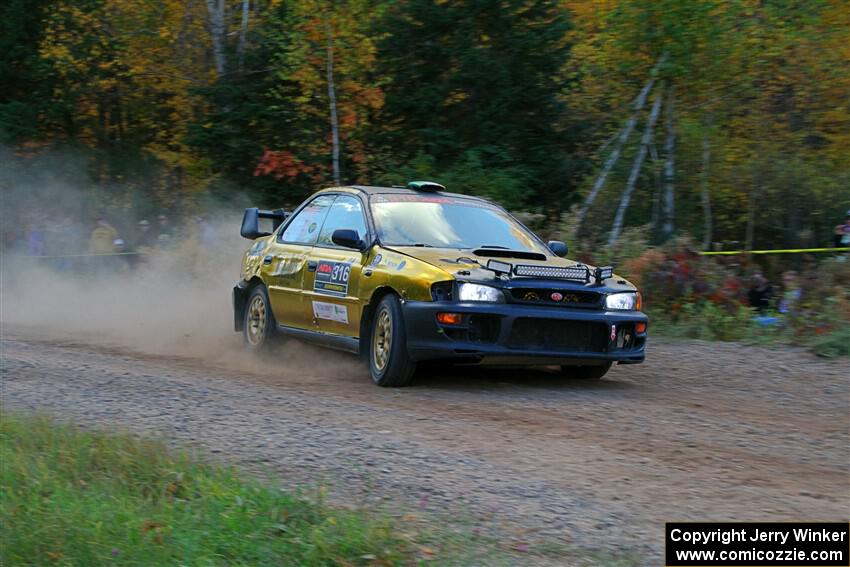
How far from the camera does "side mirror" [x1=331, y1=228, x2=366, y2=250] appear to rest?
9.08m

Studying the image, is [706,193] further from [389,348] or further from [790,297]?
[389,348]

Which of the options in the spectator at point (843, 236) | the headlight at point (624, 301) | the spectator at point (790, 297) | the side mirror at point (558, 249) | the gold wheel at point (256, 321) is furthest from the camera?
the spectator at point (843, 236)

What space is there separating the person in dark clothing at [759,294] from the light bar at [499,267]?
6059 mm

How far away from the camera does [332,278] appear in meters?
9.55

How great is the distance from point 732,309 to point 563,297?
5481 millimetres

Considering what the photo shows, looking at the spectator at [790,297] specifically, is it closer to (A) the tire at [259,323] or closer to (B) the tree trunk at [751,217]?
(A) the tire at [259,323]

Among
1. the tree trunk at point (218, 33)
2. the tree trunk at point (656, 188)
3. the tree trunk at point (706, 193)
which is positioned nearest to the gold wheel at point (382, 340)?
the tree trunk at point (706, 193)

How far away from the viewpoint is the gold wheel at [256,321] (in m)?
10.8

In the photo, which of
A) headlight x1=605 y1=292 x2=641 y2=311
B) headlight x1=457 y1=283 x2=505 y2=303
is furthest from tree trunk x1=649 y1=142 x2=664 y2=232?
headlight x1=457 y1=283 x2=505 y2=303

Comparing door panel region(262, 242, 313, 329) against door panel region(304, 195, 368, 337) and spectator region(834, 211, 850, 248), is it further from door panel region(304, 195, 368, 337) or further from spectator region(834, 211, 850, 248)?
spectator region(834, 211, 850, 248)

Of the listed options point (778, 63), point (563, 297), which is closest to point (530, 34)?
point (778, 63)

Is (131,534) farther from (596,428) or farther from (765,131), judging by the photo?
(765,131)

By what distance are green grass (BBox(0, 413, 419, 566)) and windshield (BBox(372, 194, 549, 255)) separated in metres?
3.71

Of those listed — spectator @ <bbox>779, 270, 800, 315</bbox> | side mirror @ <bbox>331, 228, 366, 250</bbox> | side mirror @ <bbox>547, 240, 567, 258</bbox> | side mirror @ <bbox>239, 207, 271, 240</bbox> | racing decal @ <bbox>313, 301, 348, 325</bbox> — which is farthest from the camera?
spectator @ <bbox>779, 270, 800, 315</bbox>
